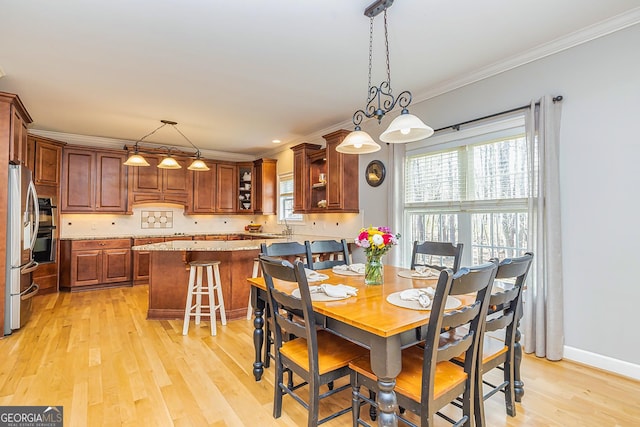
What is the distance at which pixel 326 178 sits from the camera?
496 cm

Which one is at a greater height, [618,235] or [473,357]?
[618,235]

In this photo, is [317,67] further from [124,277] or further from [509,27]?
[124,277]

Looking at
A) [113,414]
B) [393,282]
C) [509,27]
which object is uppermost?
[509,27]

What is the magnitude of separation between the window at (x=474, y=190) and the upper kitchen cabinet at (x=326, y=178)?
944mm

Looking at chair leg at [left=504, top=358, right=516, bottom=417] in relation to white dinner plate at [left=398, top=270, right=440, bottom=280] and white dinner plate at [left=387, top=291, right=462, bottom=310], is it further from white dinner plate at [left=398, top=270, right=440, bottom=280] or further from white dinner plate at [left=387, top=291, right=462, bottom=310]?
white dinner plate at [left=398, top=270, right=440, bottom=280]

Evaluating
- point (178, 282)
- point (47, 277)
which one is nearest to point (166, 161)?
point (178, 282)

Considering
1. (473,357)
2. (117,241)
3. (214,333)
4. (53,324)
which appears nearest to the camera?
(473,357)

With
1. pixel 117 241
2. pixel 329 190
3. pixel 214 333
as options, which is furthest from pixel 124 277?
pixel 329 190

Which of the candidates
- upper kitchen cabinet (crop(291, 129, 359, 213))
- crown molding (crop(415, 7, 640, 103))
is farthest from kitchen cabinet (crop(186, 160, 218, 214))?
crown molding (crop(415, 7, 640, 103))

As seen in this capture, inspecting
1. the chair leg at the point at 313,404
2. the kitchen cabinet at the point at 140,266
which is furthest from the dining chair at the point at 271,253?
the kitchen cabinet at the point at 140,266

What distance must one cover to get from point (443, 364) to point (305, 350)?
2.46 ft

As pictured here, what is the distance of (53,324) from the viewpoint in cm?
365

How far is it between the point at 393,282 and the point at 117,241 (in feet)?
16.9

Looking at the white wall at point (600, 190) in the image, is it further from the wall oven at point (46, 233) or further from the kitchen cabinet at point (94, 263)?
the wall oven at point (46, 233)
